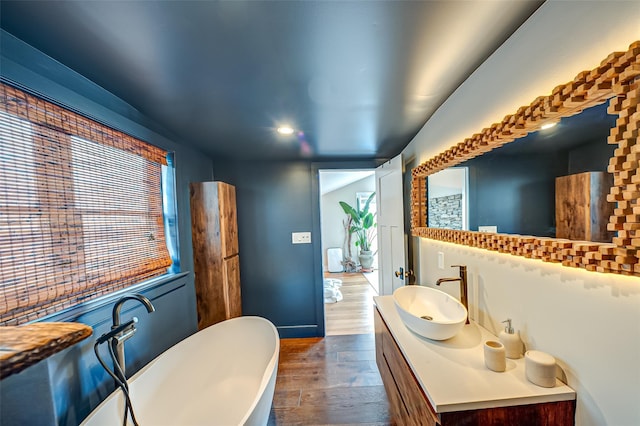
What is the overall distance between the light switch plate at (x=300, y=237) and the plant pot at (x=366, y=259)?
3028 mm

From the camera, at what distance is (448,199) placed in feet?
4.90

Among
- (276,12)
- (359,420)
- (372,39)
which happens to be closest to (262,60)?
(276,12)

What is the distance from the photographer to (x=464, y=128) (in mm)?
1295

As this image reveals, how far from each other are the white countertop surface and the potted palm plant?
4233mm

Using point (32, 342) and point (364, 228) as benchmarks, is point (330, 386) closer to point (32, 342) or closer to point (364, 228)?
point (32, 342)

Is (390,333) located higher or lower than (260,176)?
lower

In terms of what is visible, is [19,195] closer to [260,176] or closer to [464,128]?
[260,176]

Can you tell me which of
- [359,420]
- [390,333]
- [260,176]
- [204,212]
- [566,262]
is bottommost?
[359,420]

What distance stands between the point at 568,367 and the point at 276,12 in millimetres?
1596

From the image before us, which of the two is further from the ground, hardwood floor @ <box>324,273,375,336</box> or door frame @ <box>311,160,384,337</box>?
door frame @ <box>311,160,384,337</box>

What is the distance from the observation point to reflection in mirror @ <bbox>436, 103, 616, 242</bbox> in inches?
26.2

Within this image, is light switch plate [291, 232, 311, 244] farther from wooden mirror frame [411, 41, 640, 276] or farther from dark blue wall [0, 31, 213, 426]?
wooden mirror frame [411, 41, 640, 276]

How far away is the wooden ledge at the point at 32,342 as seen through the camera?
41 cm

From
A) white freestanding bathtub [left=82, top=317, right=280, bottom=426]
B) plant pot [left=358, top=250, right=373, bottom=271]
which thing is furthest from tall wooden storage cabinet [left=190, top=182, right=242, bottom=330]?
plant pot [left=358, top=250, right=373, bottom=271]
